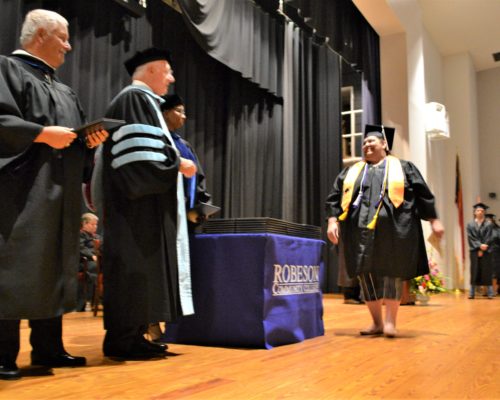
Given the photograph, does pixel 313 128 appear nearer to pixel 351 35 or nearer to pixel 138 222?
pixel 351 35

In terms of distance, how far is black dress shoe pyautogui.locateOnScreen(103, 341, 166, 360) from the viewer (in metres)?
2.67

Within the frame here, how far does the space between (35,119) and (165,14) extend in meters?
5.77

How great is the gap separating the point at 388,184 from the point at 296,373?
5.81ft

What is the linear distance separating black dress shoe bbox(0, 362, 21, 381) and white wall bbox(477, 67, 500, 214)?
1274 centimetres

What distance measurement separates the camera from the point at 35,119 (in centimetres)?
226

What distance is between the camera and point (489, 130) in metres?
13.4

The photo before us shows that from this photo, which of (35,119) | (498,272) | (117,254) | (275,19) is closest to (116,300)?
(117,254)

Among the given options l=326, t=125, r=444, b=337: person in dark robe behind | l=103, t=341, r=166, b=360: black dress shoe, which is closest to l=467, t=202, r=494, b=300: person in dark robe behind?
l=326, t=125, r=444, b=337: person in dark robe behind

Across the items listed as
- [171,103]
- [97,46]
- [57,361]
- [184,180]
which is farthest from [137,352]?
[97,46]

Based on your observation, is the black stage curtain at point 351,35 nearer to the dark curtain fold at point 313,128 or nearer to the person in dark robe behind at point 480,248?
the dark curtain fold at point 313,128

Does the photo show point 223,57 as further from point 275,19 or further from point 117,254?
point 117,254

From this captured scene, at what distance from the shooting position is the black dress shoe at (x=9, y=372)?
207cm

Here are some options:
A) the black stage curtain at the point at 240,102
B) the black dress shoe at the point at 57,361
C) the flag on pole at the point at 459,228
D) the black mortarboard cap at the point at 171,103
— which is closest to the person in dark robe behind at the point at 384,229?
the black mortarboard cap at the point at 171,103

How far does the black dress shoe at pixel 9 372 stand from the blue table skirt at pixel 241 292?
3.86 ft
